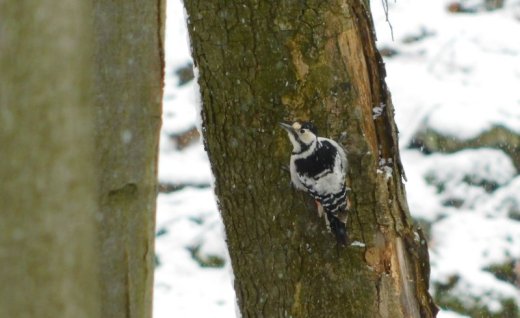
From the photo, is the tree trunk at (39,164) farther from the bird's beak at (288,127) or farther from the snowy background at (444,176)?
the snowy background at (444,176)

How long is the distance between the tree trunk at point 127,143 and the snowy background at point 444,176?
16.7 feet

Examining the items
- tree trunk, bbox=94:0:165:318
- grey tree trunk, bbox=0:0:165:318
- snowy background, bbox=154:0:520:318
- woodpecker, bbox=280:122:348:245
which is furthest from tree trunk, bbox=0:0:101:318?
snowy background, bbox=154:0:520:318

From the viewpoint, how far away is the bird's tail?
3.16m

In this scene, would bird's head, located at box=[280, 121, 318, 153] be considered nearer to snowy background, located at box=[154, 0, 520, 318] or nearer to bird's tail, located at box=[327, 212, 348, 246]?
bird's tail, located at box=[327, 212, 348, 246]

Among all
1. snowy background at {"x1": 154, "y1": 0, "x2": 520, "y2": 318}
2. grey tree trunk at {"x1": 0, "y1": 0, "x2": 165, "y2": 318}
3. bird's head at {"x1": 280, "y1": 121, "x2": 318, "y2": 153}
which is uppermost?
grey tree trunk at {"x1": 0, "y1": 0, "x2": 165, "y2": 318}

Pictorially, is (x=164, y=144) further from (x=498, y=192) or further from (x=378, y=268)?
(x=378, y=268)

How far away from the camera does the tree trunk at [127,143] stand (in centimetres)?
168

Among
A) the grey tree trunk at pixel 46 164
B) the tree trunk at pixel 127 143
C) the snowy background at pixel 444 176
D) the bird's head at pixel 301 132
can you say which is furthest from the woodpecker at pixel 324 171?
the snowy background at pixel 444 176

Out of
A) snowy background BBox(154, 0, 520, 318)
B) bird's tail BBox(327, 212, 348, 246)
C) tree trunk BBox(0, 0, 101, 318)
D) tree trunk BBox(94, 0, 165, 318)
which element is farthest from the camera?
snowy background BBox(154, 0, 520, 318)

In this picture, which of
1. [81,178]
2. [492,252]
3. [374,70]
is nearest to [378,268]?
[374,70]

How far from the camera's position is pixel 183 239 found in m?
7.41

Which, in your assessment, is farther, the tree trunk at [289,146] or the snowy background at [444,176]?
the snowy background at [444,176]

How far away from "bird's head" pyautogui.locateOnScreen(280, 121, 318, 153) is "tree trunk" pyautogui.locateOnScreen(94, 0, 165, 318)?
4.48 ft

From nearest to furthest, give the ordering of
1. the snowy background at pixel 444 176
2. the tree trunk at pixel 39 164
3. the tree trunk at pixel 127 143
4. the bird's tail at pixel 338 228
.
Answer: the tree trunk at pixel 39 164, the tree trunk at pixel 127 143, the bird's tail at pixel 338 228, the snowy background at pixel 444 176
